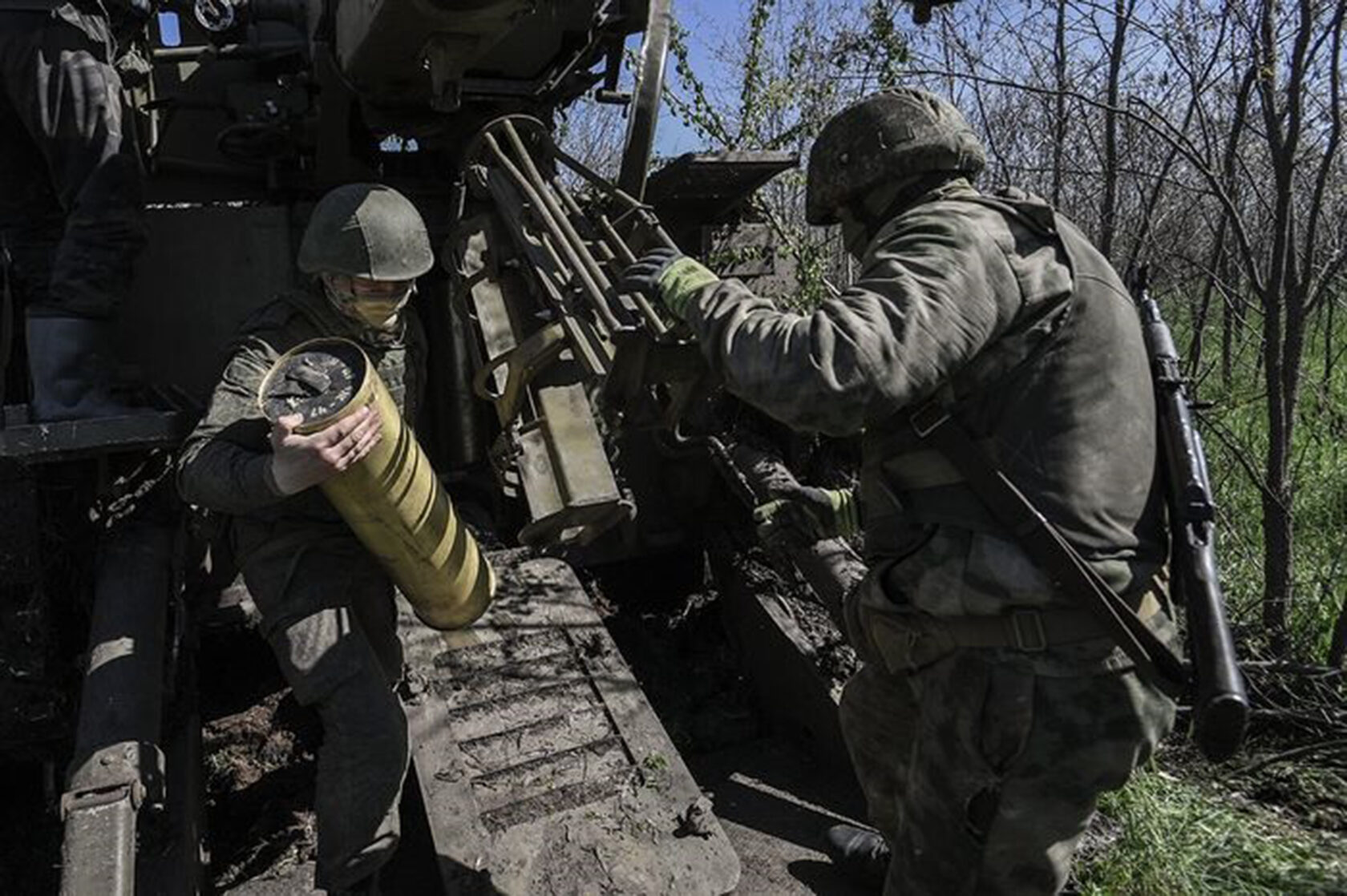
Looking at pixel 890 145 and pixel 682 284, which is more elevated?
pixel 890 145

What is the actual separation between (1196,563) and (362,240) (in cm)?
205

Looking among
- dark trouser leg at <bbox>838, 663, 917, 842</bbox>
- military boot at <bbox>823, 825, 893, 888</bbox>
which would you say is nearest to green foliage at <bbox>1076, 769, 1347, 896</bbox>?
military boot at <bbox>823, 825, 893, 888</bbox>

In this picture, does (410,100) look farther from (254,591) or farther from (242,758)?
(242,758)

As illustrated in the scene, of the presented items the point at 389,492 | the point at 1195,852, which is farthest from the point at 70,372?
the point at 1195,852

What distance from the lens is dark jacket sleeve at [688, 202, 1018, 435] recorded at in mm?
2154

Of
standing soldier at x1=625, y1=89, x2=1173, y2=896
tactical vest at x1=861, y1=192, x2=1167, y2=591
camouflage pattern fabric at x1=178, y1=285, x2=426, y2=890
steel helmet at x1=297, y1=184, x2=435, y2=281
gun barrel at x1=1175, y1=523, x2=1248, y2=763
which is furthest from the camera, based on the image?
steel helmet at x1=297, y1=184, x2=435, y2=281

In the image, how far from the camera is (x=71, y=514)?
3.47m

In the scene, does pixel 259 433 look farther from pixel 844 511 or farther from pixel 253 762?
pixel 253 762

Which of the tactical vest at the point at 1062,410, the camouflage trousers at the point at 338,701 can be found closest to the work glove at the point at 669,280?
the tactical vest at the point at 1062,410

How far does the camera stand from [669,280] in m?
2.55

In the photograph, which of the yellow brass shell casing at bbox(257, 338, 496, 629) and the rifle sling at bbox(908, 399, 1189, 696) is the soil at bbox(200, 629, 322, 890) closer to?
the yellow brass shell casing at bbox(257, 338, 496, 629)

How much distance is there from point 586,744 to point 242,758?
1776 mm

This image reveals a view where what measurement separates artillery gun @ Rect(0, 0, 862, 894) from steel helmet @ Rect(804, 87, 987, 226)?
53 centimetres

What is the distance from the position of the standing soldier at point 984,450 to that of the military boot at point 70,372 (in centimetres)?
184
